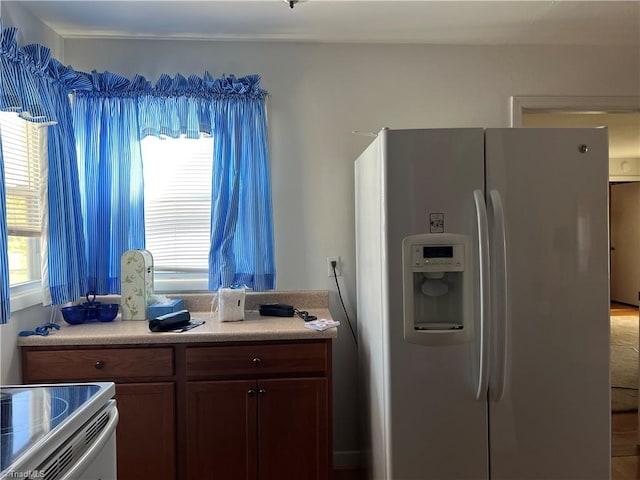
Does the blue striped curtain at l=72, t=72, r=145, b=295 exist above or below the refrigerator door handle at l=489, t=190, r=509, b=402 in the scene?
above

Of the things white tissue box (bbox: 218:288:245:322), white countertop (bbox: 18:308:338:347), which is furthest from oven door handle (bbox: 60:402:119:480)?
white tissue box (bbox: 218:288:245:322)

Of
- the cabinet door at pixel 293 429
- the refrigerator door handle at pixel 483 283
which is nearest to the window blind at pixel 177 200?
the cabinet door at pixel 293 429

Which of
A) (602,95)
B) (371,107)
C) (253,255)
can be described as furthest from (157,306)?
(602,95)

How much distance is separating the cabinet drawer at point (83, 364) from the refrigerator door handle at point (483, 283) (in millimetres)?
1446

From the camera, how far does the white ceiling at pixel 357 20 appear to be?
2.14 meters

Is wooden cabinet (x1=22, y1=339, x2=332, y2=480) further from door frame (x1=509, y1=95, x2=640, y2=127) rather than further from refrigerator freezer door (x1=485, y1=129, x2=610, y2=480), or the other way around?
door frame (x1=509, y1=95, x2=640, y2=127)

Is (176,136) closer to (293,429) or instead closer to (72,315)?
(72,315)

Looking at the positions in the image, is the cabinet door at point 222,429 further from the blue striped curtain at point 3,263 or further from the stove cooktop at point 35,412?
the blue striped curtain at point 3,263

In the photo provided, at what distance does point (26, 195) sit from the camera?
6.79ft

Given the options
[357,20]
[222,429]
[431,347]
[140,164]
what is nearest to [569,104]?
[357,20]

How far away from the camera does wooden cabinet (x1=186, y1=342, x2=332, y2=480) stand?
201 centimetres

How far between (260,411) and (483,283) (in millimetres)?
1139

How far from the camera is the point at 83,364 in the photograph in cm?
197

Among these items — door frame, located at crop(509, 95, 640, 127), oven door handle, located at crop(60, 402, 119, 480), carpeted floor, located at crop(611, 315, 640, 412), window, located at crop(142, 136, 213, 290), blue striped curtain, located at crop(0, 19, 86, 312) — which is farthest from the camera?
carpeted floor, located at crop(611, 315, 640, 412)
